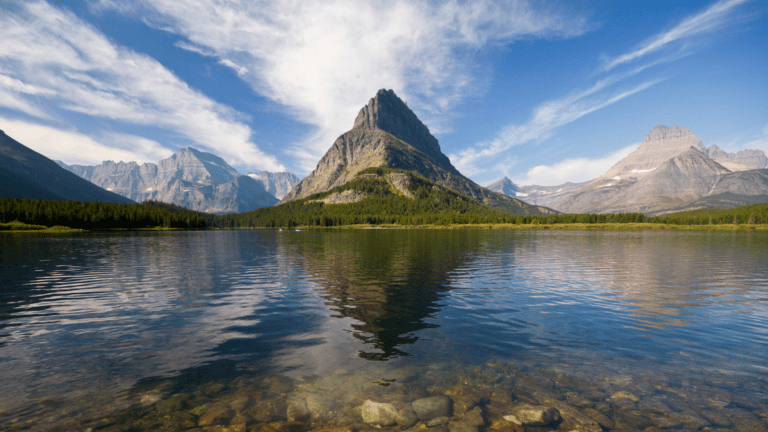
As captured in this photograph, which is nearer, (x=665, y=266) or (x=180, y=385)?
(x=180, y=385)

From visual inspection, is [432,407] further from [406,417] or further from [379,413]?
[379,413]

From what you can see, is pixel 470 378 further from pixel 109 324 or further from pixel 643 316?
pixel 109 324

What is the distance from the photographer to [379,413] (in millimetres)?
12078

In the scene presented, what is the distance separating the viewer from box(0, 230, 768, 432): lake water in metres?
12.0

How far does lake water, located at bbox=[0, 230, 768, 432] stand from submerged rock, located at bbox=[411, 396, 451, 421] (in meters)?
0.32

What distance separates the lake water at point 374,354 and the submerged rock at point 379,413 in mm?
314

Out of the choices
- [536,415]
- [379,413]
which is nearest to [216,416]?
[379,413]

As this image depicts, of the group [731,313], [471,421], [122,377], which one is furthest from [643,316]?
[122,377]

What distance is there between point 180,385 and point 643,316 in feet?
103

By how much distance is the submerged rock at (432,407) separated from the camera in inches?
473

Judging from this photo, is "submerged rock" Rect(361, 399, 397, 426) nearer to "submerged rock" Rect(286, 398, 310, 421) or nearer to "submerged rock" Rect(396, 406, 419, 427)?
"submerged rock" Rect(396, 406, 419, 427)

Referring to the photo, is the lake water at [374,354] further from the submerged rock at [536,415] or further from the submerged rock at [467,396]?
the submerged rock at [536,415]

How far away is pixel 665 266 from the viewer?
5366cm

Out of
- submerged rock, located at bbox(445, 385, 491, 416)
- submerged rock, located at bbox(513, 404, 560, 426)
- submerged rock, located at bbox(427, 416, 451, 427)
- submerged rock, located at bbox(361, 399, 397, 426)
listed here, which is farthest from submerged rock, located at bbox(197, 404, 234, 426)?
submerged rock, located at bbox(513, 404, 560, 426)
